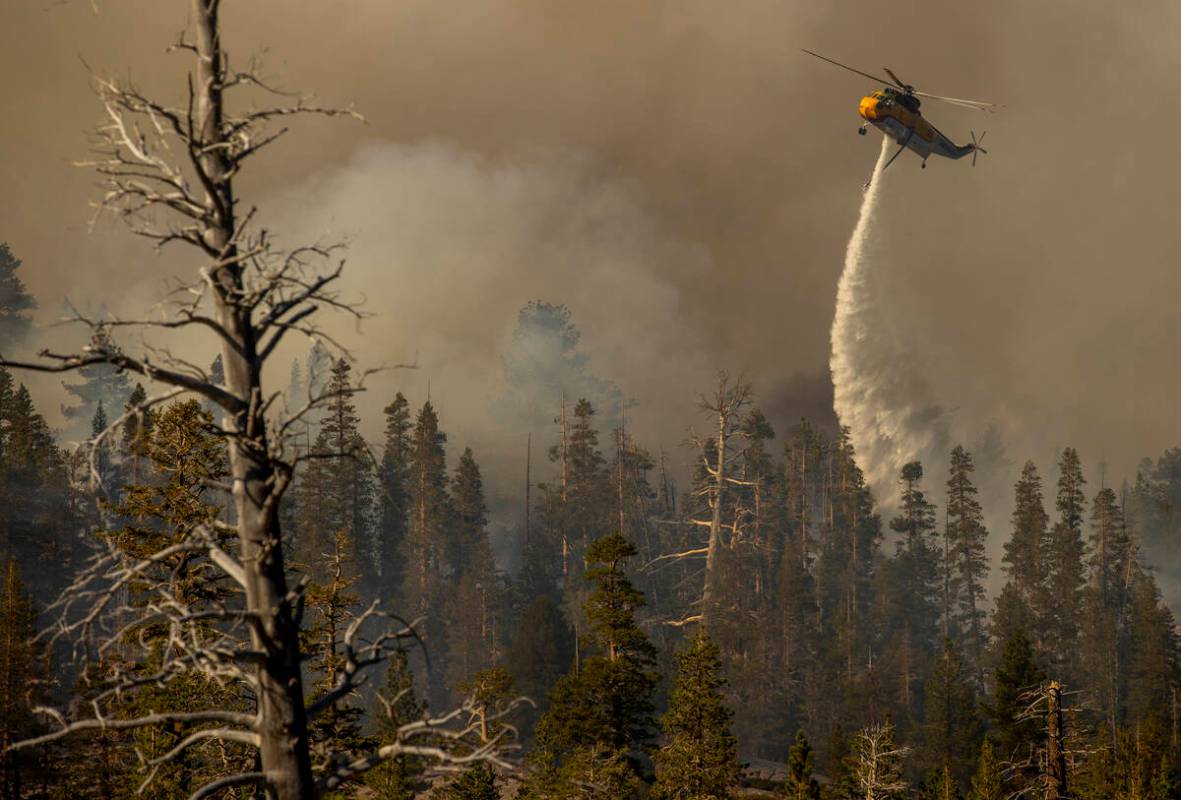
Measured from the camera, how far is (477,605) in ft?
334

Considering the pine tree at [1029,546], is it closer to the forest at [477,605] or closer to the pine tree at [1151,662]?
the forest at [477,605]

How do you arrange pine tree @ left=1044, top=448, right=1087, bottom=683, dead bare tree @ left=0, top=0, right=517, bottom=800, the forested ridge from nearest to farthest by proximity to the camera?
dead bare tree @ left=0, top=0, right=517, bottom=800 < the forested ridge < pine tree @ left=1044, top=448, right=1087, bottom=683

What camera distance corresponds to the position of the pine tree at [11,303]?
138 metres

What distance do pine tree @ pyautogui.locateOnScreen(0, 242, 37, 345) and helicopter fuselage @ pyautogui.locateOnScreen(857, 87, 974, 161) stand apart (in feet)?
298

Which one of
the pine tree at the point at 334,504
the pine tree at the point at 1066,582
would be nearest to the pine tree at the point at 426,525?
the pine tree at the point at 334,504

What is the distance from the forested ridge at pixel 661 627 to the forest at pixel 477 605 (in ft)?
0.84

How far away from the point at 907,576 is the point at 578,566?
28.5m

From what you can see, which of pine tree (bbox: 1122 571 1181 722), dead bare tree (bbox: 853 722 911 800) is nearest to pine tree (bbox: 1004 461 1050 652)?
pine tree (bbox: 1122 571 1181 722)

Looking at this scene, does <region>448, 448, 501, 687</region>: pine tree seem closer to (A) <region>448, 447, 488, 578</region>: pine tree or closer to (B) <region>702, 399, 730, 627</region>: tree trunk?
(A) <region>448, 447, 488, 578</region>: pine tree

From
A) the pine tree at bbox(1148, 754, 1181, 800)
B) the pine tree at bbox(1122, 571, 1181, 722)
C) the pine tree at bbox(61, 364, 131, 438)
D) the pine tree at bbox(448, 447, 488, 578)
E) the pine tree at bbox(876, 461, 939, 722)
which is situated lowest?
the pine tree at bbox(1148, 754, 1181, 800)

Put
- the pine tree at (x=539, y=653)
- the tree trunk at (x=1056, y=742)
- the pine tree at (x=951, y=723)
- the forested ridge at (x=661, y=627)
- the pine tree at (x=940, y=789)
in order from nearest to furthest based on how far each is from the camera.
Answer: the tree trunk at (x=1056, y=742) → the forested ridge at (x=661, y=627) → the pine tree at (x=940, y=789) → the pine tree at (x=951, y=723) → the pine tree at (x=539, y=653)

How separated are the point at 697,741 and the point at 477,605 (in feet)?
198

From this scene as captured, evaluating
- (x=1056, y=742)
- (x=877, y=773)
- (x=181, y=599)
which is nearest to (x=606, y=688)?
(x=877, y=773)

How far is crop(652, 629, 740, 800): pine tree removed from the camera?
42.2 meters
